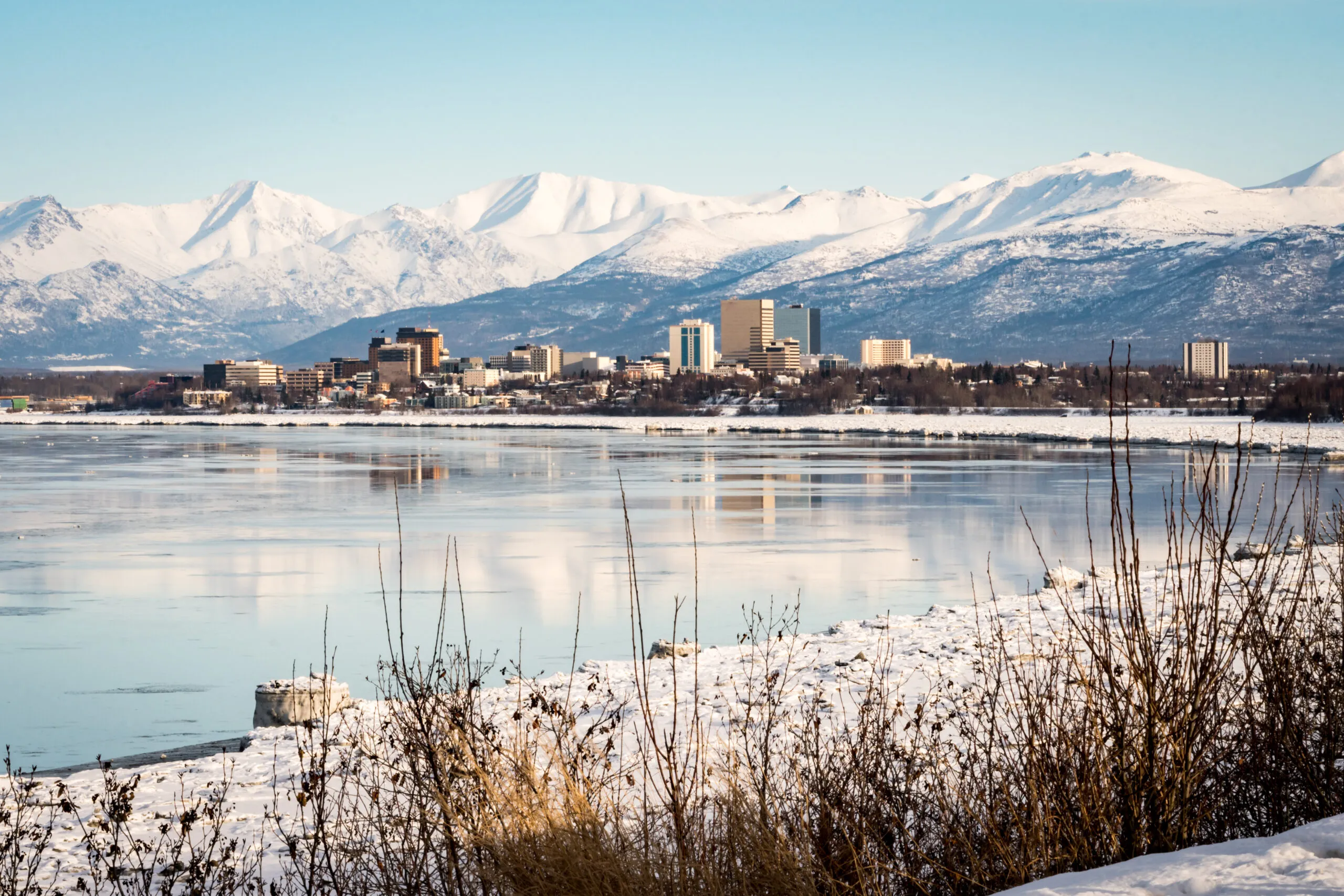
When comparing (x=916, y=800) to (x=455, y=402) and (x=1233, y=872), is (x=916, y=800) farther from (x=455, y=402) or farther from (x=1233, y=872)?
(x=455, y=402)

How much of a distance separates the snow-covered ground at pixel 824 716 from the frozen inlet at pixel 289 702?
19cm

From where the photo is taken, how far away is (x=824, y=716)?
27.7 ft

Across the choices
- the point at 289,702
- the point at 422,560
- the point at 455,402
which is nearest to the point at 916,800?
the point at 289,702

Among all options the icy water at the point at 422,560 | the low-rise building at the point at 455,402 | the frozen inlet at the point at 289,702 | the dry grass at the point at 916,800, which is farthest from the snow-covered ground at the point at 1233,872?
the low-rise building at the point at 455,402

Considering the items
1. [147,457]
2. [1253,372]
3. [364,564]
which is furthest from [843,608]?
[1253,372]

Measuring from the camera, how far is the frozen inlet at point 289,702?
32.2ft

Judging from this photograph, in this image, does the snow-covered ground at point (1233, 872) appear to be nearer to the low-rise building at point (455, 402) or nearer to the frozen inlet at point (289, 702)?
the frozen inlet at point (289, 702)

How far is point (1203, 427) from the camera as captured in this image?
6906 cm

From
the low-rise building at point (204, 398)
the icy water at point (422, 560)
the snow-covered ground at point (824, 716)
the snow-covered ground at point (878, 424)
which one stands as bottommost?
the icy water at point (422, 560)

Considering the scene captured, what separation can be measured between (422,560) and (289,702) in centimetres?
1122

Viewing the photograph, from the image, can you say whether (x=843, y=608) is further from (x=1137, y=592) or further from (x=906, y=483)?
(x=906, y=483)

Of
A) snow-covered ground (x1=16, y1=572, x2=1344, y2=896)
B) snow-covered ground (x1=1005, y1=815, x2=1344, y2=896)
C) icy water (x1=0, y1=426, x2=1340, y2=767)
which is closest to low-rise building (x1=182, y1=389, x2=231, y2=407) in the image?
icy water (x1=0, y1=426, x2=1340, y2=767)

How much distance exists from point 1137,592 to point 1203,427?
229 feet

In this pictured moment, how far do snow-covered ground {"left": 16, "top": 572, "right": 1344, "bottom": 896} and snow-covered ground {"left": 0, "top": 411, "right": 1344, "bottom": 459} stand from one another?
93.0 ft
